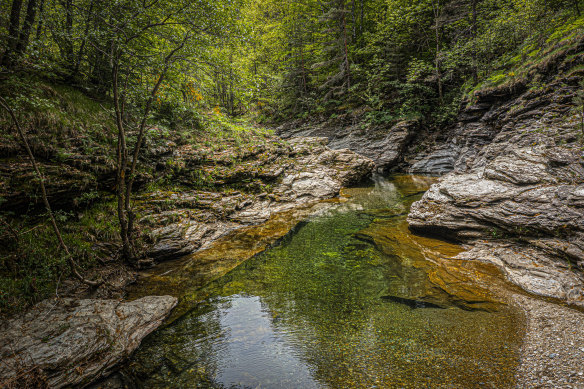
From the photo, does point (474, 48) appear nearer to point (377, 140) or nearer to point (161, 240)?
point (377, 140)

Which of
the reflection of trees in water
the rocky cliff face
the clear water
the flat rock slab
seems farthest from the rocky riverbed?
the rocky cliff face

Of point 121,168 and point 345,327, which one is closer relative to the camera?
point 345,327

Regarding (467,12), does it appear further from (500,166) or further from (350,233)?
(350,233)

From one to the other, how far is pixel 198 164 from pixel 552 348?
38.3 feet

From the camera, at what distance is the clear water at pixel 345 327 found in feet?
9.93

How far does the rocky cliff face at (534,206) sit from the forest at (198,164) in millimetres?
38

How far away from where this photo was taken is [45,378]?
9.59 feet

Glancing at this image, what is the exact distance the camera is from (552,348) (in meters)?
3.01

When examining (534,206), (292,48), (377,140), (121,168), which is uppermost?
(292,48)

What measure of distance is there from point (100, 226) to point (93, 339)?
3.61 metres

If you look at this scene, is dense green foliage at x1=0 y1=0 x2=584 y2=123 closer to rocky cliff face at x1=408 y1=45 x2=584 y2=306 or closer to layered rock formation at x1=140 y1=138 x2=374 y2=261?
layered rock formation at x1=140 y1=138 x2=374 y2=261

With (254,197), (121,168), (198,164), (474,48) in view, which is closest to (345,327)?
(121,168)

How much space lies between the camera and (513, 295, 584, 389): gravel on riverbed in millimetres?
2596

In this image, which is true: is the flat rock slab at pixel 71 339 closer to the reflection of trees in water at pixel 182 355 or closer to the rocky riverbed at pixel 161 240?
the rocky riverbed at pixel 161 240
